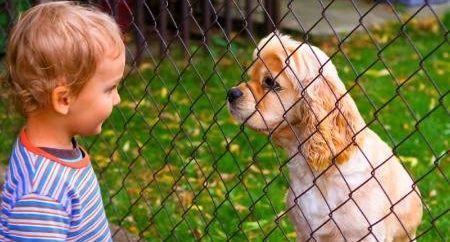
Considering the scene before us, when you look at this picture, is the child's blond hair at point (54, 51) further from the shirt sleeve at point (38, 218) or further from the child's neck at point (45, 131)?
the shirt sleeve at point (38, 218)

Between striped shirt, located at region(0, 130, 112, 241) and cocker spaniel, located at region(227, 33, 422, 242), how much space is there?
0.99 metres

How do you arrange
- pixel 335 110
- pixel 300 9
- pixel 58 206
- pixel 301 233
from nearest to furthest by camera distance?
pixel 58 206
pixel 335 110
pixel 301 233
pixel 300 9

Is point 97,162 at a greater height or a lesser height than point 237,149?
greater

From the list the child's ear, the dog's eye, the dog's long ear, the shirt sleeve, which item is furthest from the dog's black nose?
the shirt sleeve

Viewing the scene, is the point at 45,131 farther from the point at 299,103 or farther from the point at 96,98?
the point at 299,103

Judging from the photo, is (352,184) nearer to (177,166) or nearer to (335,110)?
(335,110)

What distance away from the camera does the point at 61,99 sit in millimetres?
2734

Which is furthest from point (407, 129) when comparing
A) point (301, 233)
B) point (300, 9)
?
point (300, 9)

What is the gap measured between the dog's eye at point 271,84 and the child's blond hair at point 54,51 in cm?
107

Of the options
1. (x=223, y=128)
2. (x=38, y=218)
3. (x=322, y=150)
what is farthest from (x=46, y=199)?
(x=223, y=128)

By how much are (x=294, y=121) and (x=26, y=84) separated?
1.37 metres

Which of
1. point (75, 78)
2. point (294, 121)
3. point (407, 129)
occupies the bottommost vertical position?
point (407, 129)

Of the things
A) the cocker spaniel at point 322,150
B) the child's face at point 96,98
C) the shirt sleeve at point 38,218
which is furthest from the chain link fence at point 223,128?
the shirt sleeve at point 38,218

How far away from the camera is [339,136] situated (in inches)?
139
